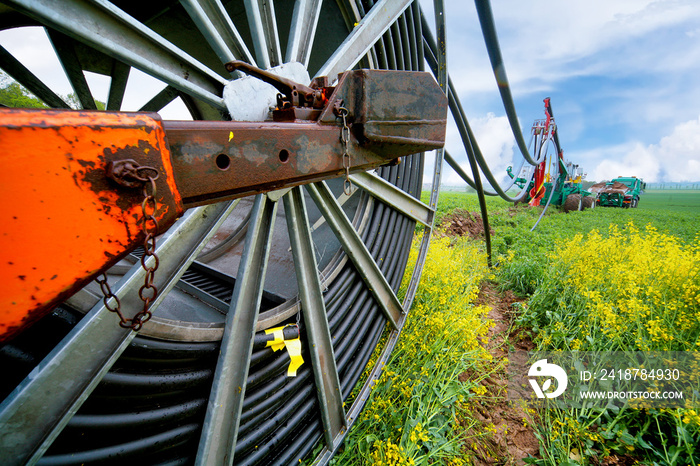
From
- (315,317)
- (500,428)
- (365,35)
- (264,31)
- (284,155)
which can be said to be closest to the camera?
(284,155)

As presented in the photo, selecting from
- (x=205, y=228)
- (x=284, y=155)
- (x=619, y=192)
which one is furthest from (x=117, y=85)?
(x=619, y=192)

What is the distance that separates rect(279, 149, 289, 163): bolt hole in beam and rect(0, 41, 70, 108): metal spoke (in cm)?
388

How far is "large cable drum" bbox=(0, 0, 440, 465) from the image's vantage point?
3.58 ft

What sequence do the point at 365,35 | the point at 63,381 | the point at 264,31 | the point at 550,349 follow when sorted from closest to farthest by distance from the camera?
1. the point at 63,381
2. the point at 264,31
3. the point at 365,35
4. the point at 550,349

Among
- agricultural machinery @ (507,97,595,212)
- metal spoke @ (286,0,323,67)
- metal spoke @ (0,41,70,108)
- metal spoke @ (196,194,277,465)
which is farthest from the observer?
agricultural machinery @ (507,97,595,212)

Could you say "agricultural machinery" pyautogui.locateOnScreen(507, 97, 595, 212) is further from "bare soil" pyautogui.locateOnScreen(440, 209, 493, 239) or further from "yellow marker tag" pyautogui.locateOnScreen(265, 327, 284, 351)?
"yellow marker tag" pyautogui.locateOnScreen(265, 327, 284, 351)

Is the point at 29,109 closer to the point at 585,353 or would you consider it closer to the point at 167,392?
the point at 167,392

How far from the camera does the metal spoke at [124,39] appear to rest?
0.99 m

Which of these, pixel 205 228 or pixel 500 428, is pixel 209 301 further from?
pixel 500 428

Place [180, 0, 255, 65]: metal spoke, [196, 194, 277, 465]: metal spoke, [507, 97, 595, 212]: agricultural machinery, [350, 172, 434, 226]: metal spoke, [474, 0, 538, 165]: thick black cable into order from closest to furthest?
[180, 0, 255, 65]: metal spoke < [196, 194, 277, 465]: metal spoke < [350, 172, 434, 226]: metal spoke < [474, 0, 538, 165]: thick black cable < [507, 97, 595, 212]: agricultural machinery

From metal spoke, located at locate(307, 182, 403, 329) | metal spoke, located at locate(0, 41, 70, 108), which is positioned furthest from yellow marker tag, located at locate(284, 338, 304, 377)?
metal spoke, located at locate(0, 41, 70, 108)

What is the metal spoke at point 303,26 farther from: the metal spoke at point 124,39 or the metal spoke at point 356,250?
the metal spoke at point 356,250

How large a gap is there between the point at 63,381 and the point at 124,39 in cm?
125

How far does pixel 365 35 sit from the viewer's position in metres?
2.16
